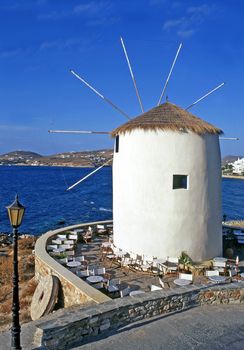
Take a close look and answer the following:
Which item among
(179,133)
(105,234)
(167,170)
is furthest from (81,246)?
(179,133)

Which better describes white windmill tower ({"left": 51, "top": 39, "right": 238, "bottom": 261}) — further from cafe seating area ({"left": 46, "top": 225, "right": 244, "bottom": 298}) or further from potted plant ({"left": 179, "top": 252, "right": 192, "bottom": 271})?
cafe seating area ({"left": 46, "top": 225, "right": 244, "bottom": 298})

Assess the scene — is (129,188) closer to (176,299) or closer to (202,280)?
(202,280)

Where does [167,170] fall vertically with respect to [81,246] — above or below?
above

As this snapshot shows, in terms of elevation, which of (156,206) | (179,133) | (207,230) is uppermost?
(179,133)

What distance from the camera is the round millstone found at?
398 inches

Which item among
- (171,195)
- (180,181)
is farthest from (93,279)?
(180,181)

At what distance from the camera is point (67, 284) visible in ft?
34.9

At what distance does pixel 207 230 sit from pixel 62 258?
226 inches

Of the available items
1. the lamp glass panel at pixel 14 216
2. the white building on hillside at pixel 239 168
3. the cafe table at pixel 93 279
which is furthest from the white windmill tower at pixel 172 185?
the white building on hillside at pixel 239 168

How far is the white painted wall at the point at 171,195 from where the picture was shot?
12.8 metres

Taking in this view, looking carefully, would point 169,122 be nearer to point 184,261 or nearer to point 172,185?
point 172,185

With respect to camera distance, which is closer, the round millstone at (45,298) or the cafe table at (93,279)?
the round millstone at (45,298)

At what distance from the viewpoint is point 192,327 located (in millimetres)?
7570

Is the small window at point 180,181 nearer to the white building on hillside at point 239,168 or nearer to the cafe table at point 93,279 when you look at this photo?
the cafe table at point 93,279
